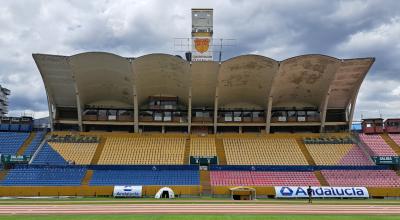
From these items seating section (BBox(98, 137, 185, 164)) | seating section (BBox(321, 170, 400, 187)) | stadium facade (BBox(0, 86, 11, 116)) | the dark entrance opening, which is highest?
stadium facade (BBox(0, 86, 11, 116))

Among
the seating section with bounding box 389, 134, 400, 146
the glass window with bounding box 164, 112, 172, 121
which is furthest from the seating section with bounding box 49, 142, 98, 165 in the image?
the seating section with bounding box 389, 134, 400, 146

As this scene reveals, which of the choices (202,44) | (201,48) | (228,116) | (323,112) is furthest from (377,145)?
(202,44)

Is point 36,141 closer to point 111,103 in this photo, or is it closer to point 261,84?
point 111,103

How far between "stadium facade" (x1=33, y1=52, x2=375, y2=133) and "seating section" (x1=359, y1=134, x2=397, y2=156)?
4535 mm

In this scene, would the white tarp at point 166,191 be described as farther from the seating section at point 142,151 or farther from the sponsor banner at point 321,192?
the sponsor banner at point 321,192

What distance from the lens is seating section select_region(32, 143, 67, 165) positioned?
49.9m

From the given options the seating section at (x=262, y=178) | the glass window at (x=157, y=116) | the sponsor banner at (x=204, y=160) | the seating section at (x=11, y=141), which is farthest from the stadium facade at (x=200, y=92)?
the seating section at (x=262, y=178)

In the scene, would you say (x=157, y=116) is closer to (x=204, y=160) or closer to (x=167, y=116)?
(x=167, y=116)

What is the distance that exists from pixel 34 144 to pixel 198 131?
2412 centimetres

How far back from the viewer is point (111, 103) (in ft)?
197

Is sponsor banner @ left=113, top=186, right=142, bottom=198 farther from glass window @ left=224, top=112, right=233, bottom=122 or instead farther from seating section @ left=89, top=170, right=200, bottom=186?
glass window @ left=224, top=112, right=233, bottom=122

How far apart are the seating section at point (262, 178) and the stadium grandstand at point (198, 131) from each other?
0.41 feet

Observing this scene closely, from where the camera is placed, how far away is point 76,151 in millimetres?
52656

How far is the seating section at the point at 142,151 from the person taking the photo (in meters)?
51.3
